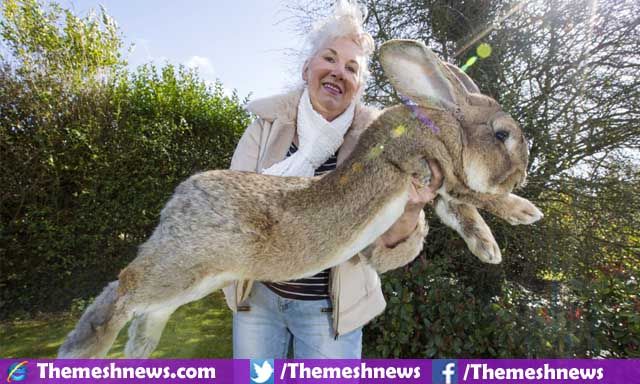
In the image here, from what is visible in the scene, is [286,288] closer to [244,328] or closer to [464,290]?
[244,328]

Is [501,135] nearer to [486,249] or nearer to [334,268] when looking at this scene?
[486,249]

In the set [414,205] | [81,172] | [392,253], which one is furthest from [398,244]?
[81,172]

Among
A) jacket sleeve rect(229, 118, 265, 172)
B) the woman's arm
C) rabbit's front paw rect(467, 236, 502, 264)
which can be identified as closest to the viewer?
rabbit's front paw rect(467, 236, 502, 264)

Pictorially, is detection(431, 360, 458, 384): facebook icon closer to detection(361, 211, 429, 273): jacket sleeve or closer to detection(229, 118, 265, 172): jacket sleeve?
detection(361, 211, 429, 273): jacket sleeve

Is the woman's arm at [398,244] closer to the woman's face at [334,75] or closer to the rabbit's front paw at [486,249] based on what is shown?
the rabbit's front paw at [486,249]

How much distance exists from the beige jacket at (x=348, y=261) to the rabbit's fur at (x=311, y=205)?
0.36 metres

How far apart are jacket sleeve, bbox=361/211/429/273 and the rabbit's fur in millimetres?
302

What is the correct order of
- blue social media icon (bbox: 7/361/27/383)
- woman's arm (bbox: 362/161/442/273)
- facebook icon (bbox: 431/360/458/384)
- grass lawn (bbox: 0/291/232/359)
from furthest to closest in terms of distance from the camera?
grass lawn (bbox: 0/291/232/359) → facebook icon (bbox: 431/360/458/384) → blue social media icon (bbox: 7/361/27/383) → woman's arm (bbox: 362/161/442/273)

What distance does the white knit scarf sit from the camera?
1990 mm

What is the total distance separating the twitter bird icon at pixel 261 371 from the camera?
79.4 inches

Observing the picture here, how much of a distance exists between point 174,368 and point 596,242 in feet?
13.4

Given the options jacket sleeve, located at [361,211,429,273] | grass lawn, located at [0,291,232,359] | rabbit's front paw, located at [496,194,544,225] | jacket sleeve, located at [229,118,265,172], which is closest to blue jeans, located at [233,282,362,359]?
jacket sleeve, located at [361,211,429,273]

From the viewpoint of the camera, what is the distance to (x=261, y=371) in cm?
202

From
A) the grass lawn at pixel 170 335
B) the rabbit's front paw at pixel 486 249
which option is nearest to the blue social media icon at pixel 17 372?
the grass lawn at pixel 170 335
